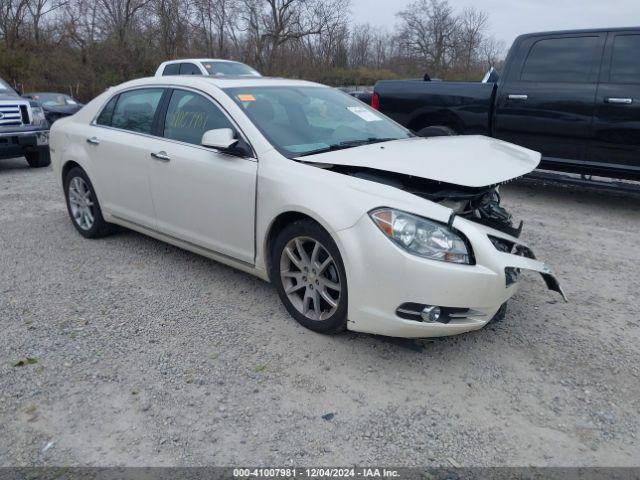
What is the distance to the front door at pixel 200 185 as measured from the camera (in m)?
3.88

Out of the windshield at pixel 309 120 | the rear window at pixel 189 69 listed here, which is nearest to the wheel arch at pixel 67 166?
the windshield at pixel 309 120

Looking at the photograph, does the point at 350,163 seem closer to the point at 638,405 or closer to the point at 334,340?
the point at 334,340

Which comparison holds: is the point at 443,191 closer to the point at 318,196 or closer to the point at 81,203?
the point at 318,196

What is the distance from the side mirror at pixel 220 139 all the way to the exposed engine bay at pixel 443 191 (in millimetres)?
722

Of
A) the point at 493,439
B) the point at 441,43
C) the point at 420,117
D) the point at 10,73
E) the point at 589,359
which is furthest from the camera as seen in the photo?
the point at 441,43

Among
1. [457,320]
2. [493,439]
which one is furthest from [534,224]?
[493,439]

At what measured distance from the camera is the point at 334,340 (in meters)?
3.54

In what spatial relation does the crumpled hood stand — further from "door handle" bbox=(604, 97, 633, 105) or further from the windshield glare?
the windshield glare

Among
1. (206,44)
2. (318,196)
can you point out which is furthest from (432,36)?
(318,196)

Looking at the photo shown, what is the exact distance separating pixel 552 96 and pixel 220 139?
487cm

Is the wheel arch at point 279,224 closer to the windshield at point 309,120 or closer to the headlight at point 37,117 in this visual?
the windshield at point 309,120

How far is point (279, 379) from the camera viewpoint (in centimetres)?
313

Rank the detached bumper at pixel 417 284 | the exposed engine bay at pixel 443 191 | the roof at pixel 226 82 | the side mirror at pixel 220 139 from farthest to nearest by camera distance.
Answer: the roof at pixel 226 82 < the side mirror at pixel 220 139 < the exposed engine bay at pixel 443 191 < the detached bumper at pixel 417 284

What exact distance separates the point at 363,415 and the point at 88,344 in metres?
1.84
